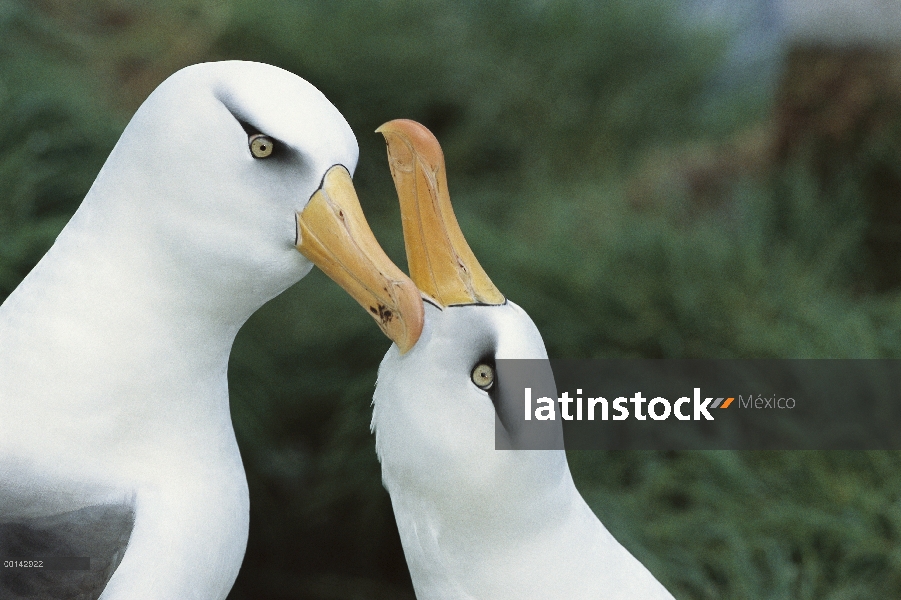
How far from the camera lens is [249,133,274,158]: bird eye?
5.12 ft

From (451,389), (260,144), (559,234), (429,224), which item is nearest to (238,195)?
(260,144)

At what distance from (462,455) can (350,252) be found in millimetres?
369

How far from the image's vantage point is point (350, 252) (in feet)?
5.24

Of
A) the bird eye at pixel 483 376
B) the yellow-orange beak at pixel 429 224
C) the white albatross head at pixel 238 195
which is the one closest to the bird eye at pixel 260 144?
the white albatross head at pixel 238 195

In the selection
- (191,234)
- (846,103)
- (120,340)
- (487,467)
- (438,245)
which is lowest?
(487,467)

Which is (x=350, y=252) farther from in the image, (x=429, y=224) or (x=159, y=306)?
(x=159, y=306)

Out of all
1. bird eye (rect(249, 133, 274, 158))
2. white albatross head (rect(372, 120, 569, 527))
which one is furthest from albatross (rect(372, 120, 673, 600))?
bird eye (rect(249, 133, 274, 158))

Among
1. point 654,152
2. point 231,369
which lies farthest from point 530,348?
point 654,152

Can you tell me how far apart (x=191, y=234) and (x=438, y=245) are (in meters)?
0.41

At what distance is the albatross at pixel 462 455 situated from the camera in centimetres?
167

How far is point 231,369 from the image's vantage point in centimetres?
328

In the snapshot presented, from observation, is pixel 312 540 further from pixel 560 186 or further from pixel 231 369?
pixel 560 186

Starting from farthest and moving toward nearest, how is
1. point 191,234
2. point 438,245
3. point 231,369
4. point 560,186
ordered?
point 560,186 → point 231,369 → point 438,245 → point 191,234

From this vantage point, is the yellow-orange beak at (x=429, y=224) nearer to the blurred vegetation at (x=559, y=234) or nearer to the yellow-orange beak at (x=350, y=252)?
the yellow-orange beak at (x=350, y=252)
